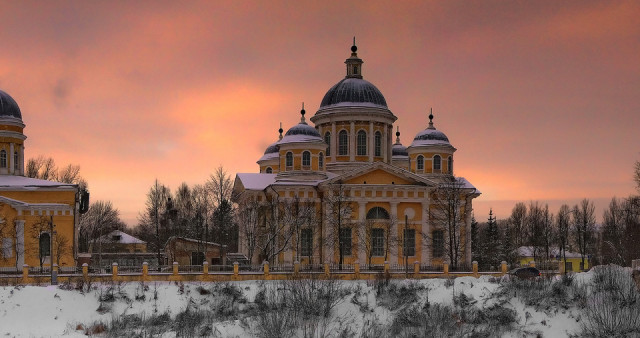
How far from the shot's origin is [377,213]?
47.3m

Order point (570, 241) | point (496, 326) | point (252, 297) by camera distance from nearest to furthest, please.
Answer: point (496, 326)
point (252, 297)
point (570, 241)

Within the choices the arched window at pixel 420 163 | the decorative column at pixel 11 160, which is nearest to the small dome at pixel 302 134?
the arched window at pixel 420 163

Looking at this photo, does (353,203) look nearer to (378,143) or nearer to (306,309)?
(378,143)

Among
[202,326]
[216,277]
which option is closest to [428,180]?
[216,277]

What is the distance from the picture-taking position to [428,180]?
47.5 meters

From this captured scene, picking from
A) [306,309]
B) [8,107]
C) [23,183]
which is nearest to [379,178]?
[306,309]

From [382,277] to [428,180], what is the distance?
1418 cm

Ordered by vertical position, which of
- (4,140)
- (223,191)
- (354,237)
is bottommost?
(354,237)

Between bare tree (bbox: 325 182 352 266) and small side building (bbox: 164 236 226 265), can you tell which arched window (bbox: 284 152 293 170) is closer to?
bare tree (bbox: 325 182 352 266)

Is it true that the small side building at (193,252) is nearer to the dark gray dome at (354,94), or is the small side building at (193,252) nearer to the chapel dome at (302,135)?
the chapel dome at (302,135)

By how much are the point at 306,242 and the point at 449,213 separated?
32.3ft

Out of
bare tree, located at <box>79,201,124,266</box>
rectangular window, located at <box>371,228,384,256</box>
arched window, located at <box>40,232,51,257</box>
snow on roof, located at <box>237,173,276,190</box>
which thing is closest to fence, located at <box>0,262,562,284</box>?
arched window, located at <box>40,232,51,257</box>

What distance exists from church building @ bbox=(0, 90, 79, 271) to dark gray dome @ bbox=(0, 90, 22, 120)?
15.9 ft

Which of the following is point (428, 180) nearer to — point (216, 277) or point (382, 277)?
point (382, 277)
